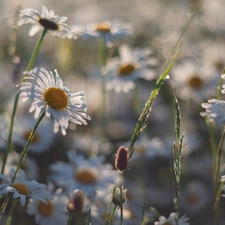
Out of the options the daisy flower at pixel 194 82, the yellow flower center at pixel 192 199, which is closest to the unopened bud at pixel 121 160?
the yellow flower center at pixel 192 199

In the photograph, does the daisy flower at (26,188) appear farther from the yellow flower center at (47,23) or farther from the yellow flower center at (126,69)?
the yellow flower center at (126,69)

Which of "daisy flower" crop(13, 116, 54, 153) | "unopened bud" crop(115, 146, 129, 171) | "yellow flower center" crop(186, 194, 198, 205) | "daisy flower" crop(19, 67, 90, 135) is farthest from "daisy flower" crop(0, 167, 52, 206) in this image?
"yellow flower center" crop(186, 194, 198, 205)

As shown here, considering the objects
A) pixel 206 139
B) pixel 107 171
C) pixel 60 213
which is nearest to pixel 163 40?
pixel 206 139

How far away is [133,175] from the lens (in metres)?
3.11

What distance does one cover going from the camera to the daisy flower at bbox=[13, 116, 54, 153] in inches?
100

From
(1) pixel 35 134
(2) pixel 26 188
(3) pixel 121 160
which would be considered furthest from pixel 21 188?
(1) pixel 35 134

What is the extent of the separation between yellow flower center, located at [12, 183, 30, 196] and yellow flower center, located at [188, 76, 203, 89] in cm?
172

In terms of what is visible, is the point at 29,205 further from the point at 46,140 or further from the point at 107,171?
the point at 46,140

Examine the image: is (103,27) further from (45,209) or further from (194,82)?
(45,209)

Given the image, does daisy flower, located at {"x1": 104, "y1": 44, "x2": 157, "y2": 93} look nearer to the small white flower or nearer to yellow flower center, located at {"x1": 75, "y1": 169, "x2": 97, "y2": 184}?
yellow flower center, located at {"x1": 75, "y1": 169, "x2": 97, "y2": 184}

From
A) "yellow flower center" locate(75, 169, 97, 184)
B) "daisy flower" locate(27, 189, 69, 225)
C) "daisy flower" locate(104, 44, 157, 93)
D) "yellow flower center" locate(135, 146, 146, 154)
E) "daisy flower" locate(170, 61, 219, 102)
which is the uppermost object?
"daisy flower" locate(170, 61, 219, 102)

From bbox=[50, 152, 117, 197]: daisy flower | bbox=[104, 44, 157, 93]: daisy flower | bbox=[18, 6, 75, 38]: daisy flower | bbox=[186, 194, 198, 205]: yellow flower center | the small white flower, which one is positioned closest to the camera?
the small white flower

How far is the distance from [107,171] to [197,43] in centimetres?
237

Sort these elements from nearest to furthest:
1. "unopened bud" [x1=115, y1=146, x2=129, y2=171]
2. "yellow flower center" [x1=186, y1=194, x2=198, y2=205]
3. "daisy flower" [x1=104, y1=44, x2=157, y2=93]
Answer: "unopened bud" [x1=115, y1=146, x2=129, y2=171], "daisy flower" [x1=104, y1=44, x2=157, y2=93], "yellow flower center" [x1=186, y1=194, x2=198, y2=205]
